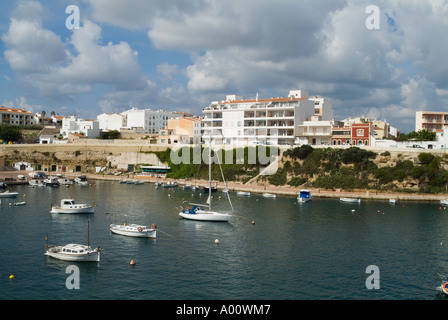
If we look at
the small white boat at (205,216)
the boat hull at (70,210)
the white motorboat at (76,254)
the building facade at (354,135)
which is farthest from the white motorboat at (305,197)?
the white motorboat at (76,254)

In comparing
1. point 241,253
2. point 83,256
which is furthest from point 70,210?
point 241,253

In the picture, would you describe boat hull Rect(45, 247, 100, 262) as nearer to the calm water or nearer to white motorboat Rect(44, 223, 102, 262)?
white motorboat Rect(44, 223, 102, 262)

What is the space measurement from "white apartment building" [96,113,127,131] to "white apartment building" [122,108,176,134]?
1.82m

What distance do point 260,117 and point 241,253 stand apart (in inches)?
2322

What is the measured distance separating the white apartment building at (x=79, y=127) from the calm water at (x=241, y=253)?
65.0 meters

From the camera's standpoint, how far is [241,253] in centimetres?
3438

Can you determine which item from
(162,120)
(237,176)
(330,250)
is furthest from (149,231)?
(162,120)

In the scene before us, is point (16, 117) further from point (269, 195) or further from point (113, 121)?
point (269, 195)

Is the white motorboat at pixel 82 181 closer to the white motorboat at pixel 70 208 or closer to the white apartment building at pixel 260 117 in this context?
the white apartment building at pixel 260 117

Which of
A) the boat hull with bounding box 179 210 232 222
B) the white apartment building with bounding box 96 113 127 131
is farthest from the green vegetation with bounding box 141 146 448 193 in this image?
the white apartment building with bounding box 96 113 127 131

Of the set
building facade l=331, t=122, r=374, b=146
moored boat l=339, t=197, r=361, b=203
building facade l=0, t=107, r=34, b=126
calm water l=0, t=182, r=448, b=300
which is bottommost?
calm water l=0, t=182, r=448, b=300

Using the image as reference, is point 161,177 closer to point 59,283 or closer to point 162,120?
point 162,120

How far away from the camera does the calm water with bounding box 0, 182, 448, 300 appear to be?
2656 cm
